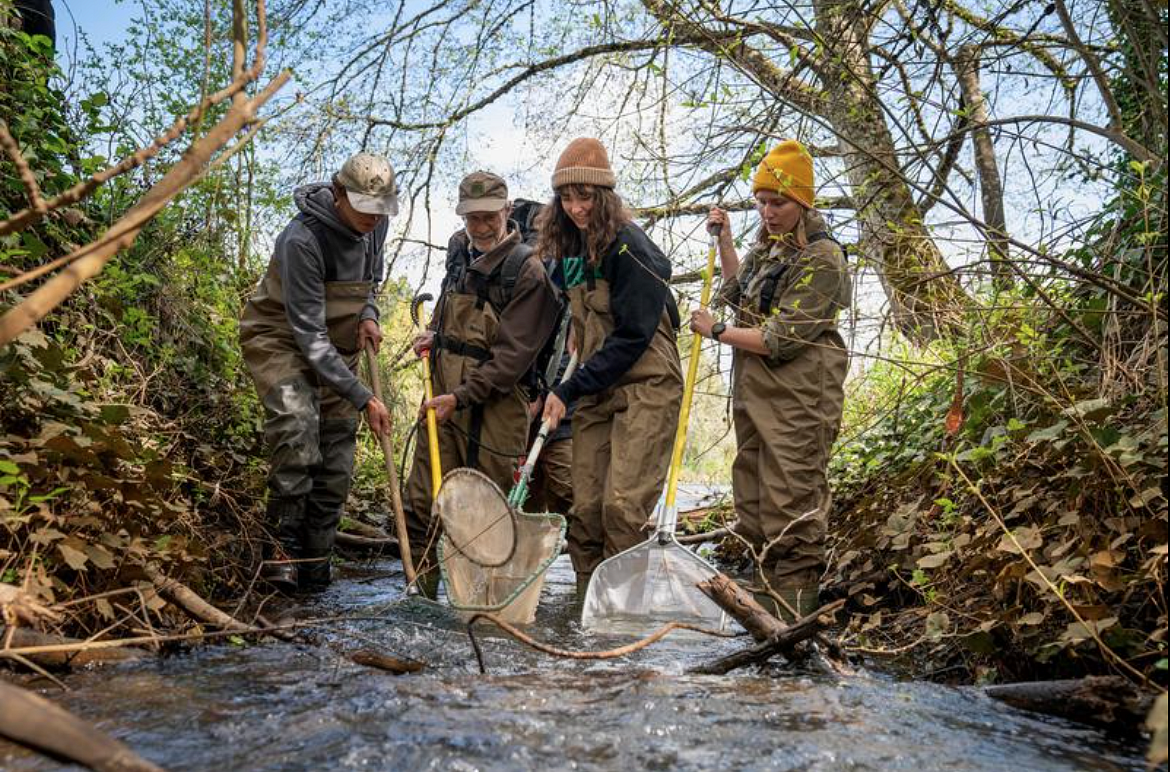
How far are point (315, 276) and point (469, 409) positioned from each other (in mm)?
1046

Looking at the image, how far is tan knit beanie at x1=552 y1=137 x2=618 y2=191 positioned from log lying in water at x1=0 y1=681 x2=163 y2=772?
3.54 metres

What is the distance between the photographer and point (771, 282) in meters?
4.78

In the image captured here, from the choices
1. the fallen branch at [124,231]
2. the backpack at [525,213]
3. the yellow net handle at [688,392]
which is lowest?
the fallen branch at [124,231]

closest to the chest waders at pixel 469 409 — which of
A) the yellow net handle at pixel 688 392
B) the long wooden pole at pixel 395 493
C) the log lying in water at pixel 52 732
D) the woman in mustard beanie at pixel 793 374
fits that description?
the long wooden pole at pixel 395 493

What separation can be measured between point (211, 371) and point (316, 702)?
3543 mm

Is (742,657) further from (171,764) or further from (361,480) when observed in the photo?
(361,480)

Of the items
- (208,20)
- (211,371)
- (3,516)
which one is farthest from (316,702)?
(211,371)

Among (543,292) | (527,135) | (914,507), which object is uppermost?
(527,135)

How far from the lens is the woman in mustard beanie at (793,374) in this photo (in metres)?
4.53

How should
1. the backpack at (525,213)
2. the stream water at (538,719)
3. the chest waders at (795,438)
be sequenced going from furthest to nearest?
the backpack at (525,213), the chest waders at (795,438), the stream water at (538,719)

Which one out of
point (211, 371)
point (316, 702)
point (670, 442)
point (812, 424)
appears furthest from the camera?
point (211, 371)

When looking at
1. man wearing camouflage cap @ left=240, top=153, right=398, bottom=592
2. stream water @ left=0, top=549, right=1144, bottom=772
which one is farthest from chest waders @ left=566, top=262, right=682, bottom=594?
stream water @ left=0, top=549, right=1144, bottom=772

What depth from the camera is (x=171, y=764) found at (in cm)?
236

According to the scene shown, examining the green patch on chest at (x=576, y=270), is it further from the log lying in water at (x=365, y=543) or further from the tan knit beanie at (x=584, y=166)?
the log lying in water at (x=365, y=543)
